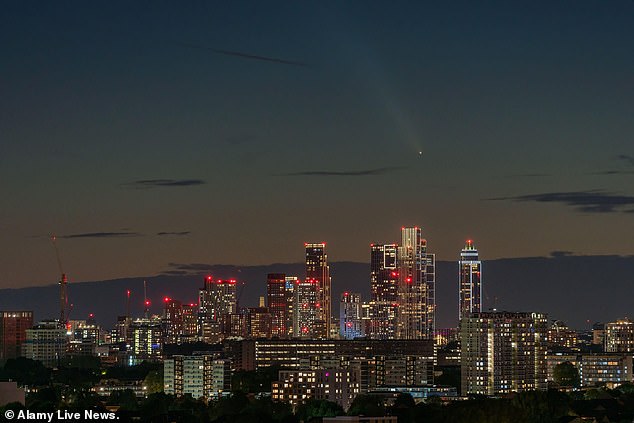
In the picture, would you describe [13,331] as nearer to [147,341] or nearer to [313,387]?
[147,341]

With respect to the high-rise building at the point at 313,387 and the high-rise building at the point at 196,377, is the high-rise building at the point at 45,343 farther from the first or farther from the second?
the high-rise building at the point at 313,387

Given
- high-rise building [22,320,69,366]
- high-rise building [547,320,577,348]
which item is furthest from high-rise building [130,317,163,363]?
high-rise building [547,320,577,348]

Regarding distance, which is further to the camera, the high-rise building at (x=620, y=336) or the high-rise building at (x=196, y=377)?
the high-rise building at (x=620, y=336)

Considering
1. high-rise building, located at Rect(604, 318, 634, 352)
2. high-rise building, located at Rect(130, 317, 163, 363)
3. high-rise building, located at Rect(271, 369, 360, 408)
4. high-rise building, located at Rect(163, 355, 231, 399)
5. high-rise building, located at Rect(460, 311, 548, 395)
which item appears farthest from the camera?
high-rise building, located at Rect(130, 317, 163, 363)

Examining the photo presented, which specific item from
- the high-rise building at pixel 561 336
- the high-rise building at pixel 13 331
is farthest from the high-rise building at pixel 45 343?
the high-rise building at pixel 561 336

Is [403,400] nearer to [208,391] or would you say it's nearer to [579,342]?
[208,391]

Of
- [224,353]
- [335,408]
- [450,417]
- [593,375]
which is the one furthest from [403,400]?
[224,353]

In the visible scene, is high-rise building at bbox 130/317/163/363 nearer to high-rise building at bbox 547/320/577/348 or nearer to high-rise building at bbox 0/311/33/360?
high-rise building at bbox 0/311/33/360
